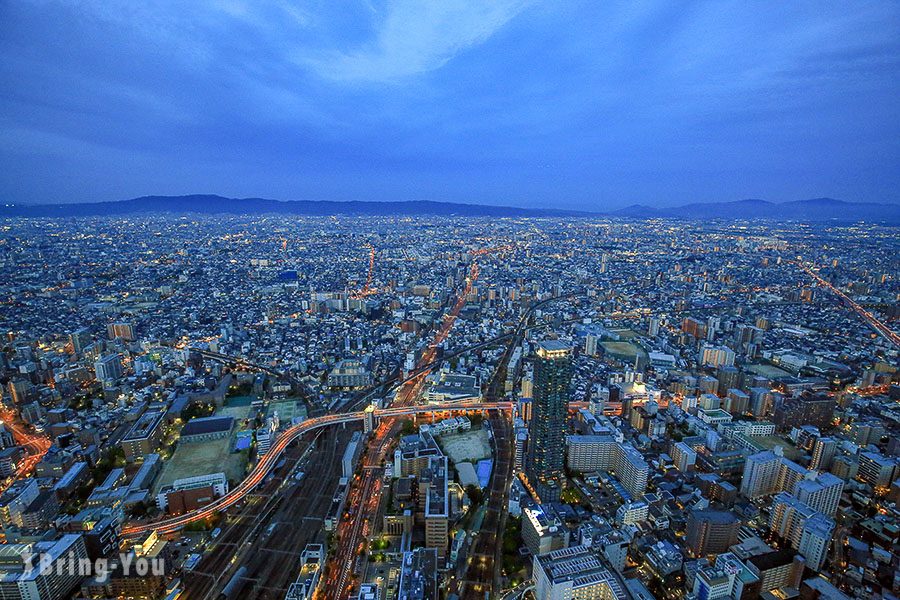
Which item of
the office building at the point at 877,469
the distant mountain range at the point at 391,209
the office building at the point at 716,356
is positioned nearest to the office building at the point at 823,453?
the office building at the point at 877,469

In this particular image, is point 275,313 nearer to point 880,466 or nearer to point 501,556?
point 501,556

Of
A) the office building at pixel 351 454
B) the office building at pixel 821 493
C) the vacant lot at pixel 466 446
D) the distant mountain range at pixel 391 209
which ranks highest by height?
the distant mountain range at pixel 391 209

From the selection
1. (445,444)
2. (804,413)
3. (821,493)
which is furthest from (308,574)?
(804,413)

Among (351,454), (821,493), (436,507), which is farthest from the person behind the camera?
(351,454)

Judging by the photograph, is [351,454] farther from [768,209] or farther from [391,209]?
[768,209]

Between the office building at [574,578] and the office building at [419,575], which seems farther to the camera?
the office building at [419,575]

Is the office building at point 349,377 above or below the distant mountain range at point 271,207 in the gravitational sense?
below

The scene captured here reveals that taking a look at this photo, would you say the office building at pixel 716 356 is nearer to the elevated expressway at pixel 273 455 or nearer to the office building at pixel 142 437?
the elevated expressway at pixel 273 455
